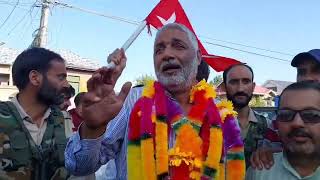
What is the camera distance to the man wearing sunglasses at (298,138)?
2203mm

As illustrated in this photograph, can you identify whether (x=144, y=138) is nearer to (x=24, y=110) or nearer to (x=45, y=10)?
(x=24, y=110)

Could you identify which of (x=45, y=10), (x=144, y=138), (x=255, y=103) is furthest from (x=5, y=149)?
(x=255, y=103)

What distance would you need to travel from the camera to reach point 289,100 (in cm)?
233

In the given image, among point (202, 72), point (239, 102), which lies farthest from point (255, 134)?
point (202, 72)

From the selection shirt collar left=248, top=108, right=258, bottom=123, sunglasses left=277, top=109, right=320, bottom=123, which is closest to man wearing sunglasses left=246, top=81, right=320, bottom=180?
sunglasses left=277, top=109, right=320, bottom=123

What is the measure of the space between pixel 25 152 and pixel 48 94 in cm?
64

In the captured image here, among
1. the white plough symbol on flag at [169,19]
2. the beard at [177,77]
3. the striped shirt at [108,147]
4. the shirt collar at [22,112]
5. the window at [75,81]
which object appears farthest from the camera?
the window at [75,81]

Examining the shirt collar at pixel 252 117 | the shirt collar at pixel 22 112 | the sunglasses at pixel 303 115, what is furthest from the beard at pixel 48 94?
the sunglasses at pixel 303 115

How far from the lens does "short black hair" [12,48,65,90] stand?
132 inches

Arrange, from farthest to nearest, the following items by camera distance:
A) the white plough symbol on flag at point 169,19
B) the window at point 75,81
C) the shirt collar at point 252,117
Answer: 1. the window at point 75,81
2. the white plough symbol on flag at point 169,19
3. the shirt collar at point 252,117

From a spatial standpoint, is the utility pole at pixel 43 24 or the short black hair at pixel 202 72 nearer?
the short black hair at pixel 202 72

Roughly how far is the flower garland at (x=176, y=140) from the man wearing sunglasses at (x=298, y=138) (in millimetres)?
262

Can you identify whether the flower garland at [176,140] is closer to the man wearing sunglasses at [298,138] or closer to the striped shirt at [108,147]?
the striped shirt at [108,147]

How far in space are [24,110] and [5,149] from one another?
1.36 feet
